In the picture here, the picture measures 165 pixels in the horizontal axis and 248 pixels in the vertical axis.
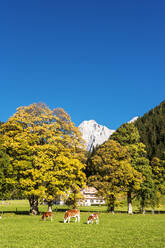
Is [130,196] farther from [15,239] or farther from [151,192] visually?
[15,239]

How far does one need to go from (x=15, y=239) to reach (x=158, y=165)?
206 ft

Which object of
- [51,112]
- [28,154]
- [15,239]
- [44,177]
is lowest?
[15,239]

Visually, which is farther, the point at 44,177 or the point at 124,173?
the point at 124,173

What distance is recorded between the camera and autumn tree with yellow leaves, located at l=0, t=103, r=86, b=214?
134ft

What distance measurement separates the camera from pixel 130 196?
5506cm

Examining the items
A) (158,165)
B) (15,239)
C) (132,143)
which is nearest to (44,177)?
(15,239)

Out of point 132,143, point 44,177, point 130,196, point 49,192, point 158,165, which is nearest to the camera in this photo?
point 44,177

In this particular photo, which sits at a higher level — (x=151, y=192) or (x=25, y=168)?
(x=25, y=168)

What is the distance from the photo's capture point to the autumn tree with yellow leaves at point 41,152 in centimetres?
4097

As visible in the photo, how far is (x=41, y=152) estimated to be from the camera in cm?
4188

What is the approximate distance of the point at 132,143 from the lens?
195ft

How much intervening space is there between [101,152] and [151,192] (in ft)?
49.9

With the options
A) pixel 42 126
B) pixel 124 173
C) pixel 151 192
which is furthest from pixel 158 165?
pixel 42 126

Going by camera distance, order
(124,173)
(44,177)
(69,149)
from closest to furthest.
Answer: (44,177)
(69,149)
(124,173)
